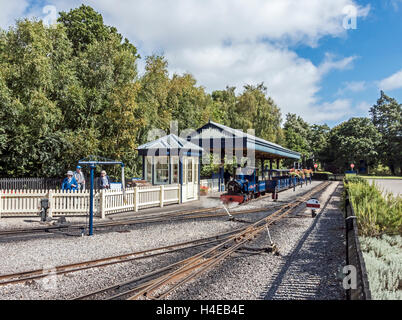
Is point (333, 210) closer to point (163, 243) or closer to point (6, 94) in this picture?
point (163, 243)

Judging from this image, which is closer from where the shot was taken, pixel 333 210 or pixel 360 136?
pixel 333 210

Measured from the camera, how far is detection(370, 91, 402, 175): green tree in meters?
57.9

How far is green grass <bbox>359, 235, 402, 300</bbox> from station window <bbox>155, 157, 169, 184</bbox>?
11.1m

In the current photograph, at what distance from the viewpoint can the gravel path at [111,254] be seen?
5.19m

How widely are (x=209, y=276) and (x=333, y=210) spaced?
10.9m

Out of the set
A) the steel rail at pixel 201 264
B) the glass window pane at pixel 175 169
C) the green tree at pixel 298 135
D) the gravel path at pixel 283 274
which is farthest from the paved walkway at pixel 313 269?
the green tree at pixel 298 135

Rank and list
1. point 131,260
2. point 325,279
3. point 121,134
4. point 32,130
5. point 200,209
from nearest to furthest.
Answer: point 325,279 < point 131,260 < point 200,209 < point 32,130 < point 121,134

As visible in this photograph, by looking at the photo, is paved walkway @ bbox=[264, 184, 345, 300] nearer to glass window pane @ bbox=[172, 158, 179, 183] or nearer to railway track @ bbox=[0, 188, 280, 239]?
railway track @ bbox=[0, 188, 280, 239]

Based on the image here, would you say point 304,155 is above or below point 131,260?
above

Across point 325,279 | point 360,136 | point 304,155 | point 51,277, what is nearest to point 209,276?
point 325,279

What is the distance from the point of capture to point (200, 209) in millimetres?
14078

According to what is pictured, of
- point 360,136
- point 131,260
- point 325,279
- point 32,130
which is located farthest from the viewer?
point 360,136

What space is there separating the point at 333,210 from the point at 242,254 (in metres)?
9.21

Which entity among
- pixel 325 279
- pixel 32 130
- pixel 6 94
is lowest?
→ pixel 325 279
